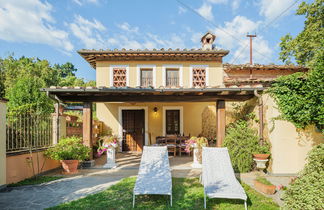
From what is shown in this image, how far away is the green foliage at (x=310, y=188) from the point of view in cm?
238

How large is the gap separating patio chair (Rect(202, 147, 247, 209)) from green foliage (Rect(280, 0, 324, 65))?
12.6m

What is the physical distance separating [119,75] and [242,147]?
6744mm

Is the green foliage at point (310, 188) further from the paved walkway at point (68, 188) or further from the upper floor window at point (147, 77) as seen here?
the upper floor window at point (147, 77)

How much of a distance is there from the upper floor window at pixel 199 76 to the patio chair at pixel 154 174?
18.3 ft

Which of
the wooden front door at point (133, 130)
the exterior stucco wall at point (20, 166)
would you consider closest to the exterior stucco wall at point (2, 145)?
the exterior stucco wall at point (20, 166)

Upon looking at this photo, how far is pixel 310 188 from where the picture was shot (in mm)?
2488

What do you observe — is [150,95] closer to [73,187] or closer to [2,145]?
[73,187]

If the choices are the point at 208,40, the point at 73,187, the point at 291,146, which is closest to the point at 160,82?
the point at 208,40

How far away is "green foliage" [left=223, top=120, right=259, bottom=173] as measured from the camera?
5.52 m

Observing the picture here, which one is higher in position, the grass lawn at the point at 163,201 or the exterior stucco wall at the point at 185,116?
the exterior stucco wall at the point at 185,116

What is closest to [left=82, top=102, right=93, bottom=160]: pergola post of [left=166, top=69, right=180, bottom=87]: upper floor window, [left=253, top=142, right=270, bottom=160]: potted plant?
[left=166, top=69, right=180, bottom=87]: upper floor window

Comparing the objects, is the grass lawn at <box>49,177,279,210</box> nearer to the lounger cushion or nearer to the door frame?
the lounger cushion

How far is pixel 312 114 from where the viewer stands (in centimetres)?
480

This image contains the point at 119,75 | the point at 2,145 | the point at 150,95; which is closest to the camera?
the point at 2,145
